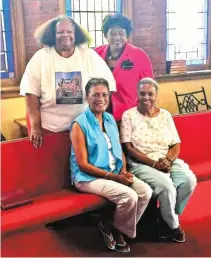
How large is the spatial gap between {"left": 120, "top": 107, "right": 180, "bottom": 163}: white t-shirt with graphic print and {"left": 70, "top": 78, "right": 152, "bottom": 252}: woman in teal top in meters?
0.13

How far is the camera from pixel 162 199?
2398 mm

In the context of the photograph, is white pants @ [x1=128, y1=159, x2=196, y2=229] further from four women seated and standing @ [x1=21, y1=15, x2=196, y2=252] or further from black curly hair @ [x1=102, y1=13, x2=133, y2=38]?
black curly hair @ [x1=102, y1=13, x2=133, y2=38]

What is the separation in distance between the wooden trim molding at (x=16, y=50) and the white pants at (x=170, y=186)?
2.17 metres

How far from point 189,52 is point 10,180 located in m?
4.23

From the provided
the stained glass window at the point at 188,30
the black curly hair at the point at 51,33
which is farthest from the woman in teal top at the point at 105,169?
the stained glass window at the point at 188,30

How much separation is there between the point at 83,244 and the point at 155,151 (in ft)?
2.63

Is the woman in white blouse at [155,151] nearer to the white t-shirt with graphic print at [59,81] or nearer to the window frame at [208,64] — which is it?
the white t-shirt with graphic print at [59,81]

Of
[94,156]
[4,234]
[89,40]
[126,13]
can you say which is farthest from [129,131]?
[126,13]

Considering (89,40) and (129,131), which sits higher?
(89,40)

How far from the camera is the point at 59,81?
2504 mm

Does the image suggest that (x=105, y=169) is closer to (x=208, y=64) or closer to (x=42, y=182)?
(x=42, y=182)

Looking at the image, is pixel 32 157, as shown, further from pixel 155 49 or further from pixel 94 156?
pixel 155 49

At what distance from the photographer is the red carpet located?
239cm

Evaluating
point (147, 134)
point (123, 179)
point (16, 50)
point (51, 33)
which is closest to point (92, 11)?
point (16, 50)
